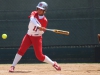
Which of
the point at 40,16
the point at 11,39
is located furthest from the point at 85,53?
the point at 40,16

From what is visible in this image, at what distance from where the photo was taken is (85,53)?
1106 centimetres

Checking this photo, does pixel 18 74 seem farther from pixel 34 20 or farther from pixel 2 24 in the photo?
pixel 2 24

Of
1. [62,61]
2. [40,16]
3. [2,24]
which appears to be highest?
[40,16]

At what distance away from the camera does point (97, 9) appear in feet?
36.0

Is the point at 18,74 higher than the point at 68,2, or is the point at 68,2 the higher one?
the point at 68,2

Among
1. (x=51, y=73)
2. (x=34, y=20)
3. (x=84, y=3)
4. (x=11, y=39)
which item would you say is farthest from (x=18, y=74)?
(x=84, y=3)

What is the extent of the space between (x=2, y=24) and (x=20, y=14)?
2.13ft

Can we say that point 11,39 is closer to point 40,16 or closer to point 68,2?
point 68,2

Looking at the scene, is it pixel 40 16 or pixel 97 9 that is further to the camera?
pixel 97 9

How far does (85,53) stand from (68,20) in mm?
1183

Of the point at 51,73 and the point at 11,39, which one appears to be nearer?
the point at 51,73

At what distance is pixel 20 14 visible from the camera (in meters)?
11.0

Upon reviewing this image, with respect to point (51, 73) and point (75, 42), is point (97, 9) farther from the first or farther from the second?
point (51, 73)

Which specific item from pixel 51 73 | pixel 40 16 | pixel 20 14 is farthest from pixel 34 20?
pixel 20 14
